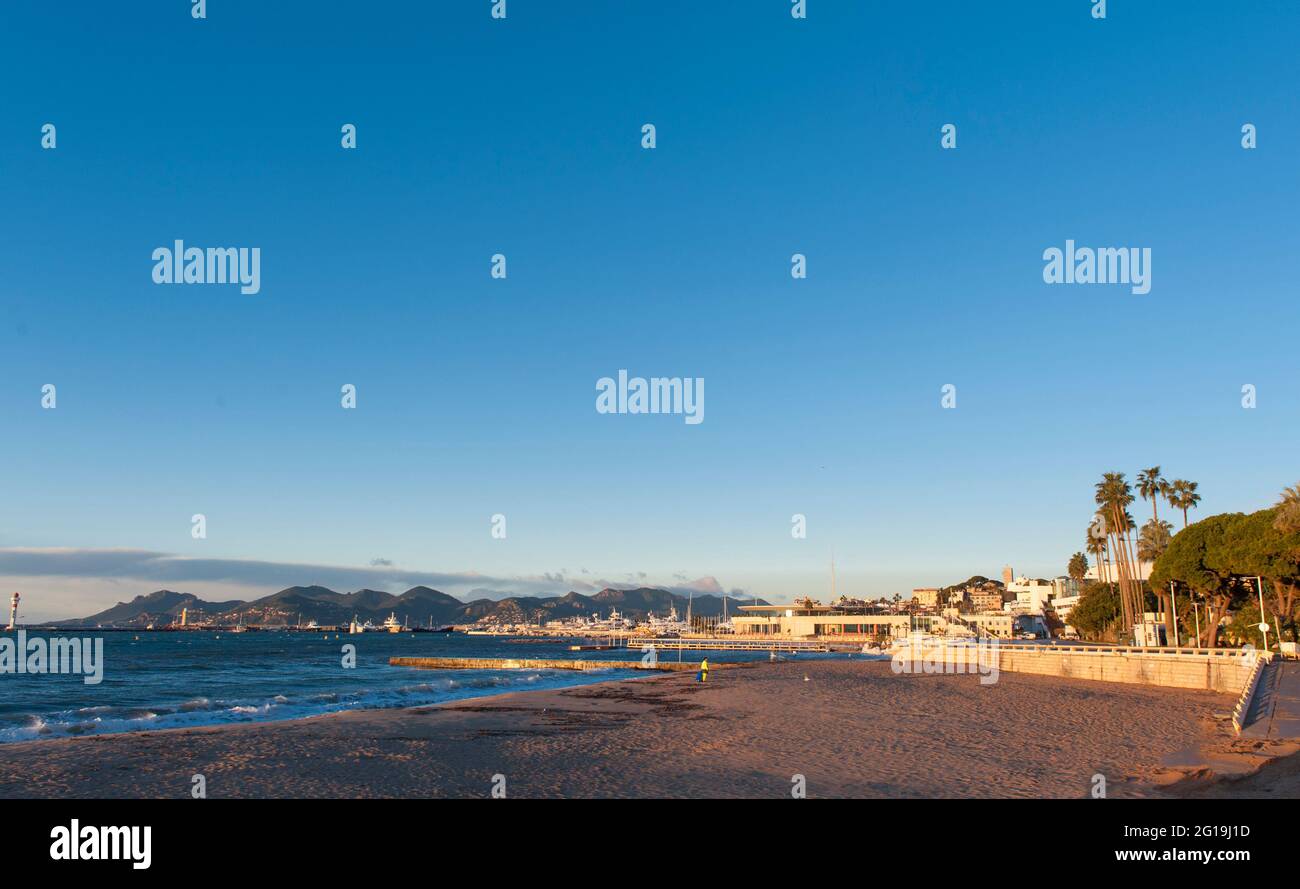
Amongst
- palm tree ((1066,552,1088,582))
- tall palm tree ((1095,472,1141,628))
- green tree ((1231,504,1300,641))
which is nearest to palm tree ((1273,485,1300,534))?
green tree ((1231,504,1300,641))

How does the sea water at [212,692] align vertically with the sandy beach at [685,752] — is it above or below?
below

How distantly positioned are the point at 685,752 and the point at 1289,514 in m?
46.4

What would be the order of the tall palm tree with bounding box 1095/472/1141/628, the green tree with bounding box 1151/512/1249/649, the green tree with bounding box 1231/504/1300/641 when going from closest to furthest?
the green tree with bounding box 1231/504/1300/641
the green tree with bounding box 1151/512/1249/649
the tall palm tree with bounding box 1095/472/1141/628

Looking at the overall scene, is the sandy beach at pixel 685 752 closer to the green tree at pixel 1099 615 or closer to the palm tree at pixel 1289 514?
the palm tree at pixel 1289 514

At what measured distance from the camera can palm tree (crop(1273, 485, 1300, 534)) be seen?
1921 inches

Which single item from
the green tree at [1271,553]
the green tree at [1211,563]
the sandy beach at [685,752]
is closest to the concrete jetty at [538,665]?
the green tree at [1211,563]

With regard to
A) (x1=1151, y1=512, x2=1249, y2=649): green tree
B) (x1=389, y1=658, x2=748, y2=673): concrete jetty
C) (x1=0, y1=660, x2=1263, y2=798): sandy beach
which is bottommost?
(x1=389, y1=658, x2=748, y2=673): concrete jetty

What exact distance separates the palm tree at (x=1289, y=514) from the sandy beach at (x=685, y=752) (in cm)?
1730

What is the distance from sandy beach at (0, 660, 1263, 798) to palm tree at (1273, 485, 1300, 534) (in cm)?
1730

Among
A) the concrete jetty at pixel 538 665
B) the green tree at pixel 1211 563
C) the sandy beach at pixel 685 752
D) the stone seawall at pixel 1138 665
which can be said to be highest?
the green tree at pixel 1211 563

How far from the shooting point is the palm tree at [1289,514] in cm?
4878

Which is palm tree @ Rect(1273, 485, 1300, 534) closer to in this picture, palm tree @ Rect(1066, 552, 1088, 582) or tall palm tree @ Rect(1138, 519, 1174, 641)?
tall palm tree @ Rect(1138, 519, 1174, 641)

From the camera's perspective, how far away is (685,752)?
24344mm
